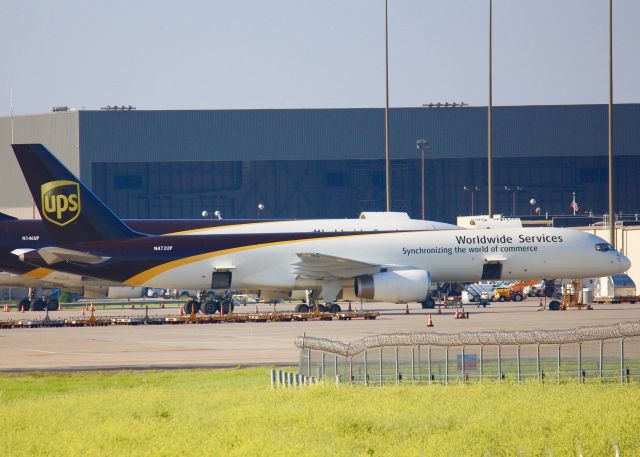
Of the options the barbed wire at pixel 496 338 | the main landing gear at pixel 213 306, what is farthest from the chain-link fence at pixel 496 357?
the main landing gear at pixel 213 306

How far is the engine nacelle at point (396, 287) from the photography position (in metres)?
64.0

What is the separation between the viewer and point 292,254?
66.6 meters

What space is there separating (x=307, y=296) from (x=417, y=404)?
44783mm

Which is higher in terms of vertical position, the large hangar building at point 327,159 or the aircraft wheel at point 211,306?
the large hangar building at point 327,159

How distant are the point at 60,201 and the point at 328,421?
1733 inches

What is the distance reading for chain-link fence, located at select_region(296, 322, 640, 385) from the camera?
94.2 ft

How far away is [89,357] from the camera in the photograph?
134 ft

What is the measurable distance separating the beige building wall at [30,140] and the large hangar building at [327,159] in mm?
179

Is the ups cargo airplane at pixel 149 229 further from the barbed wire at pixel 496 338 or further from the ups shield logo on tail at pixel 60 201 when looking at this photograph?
the barbed wire at pixel 496 338

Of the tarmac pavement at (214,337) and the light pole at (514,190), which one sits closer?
the tarmac pavement at (214,337)

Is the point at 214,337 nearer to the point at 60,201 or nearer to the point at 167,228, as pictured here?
the point at 60,201

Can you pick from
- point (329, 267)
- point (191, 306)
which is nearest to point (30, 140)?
point (191, 306)

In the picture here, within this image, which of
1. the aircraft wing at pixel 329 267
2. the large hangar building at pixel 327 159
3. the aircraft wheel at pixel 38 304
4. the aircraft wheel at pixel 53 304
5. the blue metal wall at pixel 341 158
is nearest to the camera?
the aircraft wing at pixel 329 267

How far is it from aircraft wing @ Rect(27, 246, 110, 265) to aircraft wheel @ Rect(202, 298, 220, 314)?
23.2ft
